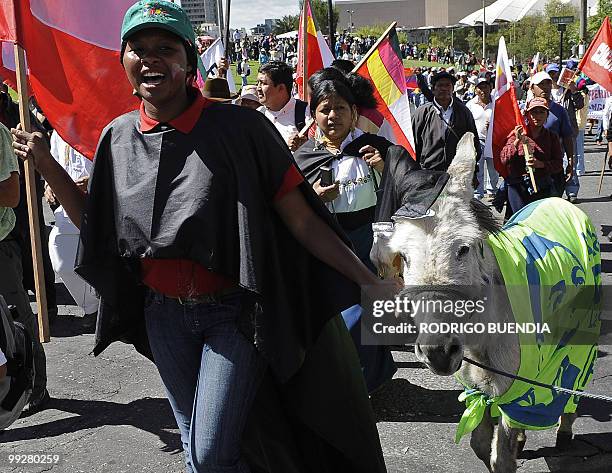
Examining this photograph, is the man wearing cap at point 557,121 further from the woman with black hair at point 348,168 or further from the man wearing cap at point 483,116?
the woman with black hair at point 348,168

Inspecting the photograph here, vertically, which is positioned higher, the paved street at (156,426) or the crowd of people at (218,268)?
the crowd of people at (218,268)

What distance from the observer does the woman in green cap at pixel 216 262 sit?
2.50 meters

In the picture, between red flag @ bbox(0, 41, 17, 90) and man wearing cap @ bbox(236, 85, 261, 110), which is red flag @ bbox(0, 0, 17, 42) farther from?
man wearing cap @ bbox(236, 85, 261, 110)

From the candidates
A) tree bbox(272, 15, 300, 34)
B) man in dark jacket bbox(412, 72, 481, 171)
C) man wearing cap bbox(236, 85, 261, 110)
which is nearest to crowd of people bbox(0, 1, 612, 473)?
man in dark jacket bbox(412, 72, 481, 171)

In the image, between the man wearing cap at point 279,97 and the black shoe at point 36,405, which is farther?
the man wearing cap at point 279,97

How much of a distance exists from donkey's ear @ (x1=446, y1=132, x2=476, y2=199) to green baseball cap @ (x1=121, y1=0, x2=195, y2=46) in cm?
127

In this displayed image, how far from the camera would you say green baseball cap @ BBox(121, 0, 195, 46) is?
8.24ft

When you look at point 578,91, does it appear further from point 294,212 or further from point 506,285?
point 294,212

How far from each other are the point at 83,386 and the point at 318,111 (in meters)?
2.52

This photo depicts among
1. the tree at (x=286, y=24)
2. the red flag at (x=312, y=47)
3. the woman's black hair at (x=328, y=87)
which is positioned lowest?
the woman's black hair at (x=328, y=87)

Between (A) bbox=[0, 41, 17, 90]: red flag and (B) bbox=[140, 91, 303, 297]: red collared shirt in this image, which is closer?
(B) bbox=[140, 91, 303, 297]: red collared shirt

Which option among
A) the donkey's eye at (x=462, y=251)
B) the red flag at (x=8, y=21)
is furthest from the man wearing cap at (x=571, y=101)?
the red flag at (x=8, y=21)

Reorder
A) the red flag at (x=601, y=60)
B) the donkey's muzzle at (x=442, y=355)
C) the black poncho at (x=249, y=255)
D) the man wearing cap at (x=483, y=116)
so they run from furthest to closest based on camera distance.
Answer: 1. the man wearing cap at (x=483, y=116)
2. the red flag at (x=601, y=60)
3. the donkey's muzzle at (x=442, y=355)
4. the black poncho at (x=249, y=255)

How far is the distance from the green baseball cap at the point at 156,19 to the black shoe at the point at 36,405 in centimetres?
316
